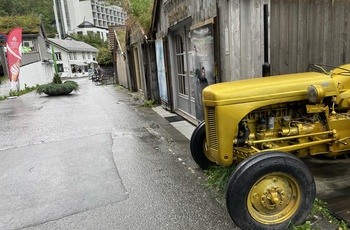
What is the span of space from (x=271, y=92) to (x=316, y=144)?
2.75 ft

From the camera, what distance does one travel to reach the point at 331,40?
4.31 m

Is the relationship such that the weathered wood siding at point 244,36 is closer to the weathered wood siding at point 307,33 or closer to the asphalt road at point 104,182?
the weathered wood siding at point 307,33

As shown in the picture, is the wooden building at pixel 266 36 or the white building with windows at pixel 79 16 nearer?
the wooden building at pixel 266 36

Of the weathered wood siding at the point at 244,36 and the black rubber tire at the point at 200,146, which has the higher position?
the weathered wood siding at the point at 244,36

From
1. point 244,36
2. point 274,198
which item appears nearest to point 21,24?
point 244,36

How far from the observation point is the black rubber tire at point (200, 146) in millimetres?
3934

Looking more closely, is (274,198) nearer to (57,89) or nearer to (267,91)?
(267,91)

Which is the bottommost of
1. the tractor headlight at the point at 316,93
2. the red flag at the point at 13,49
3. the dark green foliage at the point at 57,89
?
the dark green foliage at the point at 57,89

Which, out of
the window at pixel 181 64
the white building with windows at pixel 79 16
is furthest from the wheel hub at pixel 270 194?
the white building with windows at pixel 79 16

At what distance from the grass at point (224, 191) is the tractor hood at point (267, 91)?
1190 millimetres

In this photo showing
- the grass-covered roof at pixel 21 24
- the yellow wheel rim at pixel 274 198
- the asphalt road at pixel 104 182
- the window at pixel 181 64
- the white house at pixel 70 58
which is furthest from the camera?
the white house at pixel 70 58

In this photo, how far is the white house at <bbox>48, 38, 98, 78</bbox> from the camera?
49.2 meters

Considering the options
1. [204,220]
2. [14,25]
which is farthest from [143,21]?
[14,25]

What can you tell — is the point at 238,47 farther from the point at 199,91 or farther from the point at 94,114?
the point at 94,114
